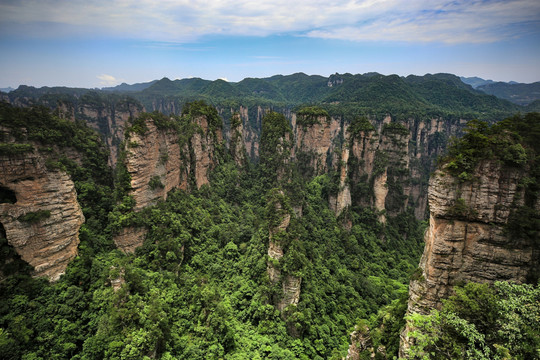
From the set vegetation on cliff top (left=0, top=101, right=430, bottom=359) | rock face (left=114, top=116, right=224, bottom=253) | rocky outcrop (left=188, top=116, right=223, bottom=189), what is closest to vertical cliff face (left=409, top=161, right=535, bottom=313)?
vegetation on cliff top (left=0, top=101, right=430, bottom=359)

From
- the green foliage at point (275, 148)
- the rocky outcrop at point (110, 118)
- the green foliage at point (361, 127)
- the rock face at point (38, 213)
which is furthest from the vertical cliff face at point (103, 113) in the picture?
the green foliage at point (361, 127)

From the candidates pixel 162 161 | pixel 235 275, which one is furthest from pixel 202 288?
pixel 162 161

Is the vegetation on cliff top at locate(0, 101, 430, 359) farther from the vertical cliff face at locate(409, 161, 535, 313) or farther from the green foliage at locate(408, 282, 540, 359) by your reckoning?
the green foliage at locate(408, 282, 540, 359)

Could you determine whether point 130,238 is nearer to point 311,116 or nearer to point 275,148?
point 275,148

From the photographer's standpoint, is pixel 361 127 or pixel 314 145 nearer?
pixel 361 127

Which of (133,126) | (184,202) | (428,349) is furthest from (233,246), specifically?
(428,349)

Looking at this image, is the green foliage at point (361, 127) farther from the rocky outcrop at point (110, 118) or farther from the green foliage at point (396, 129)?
the rocky outcrop at point (110, 118)
